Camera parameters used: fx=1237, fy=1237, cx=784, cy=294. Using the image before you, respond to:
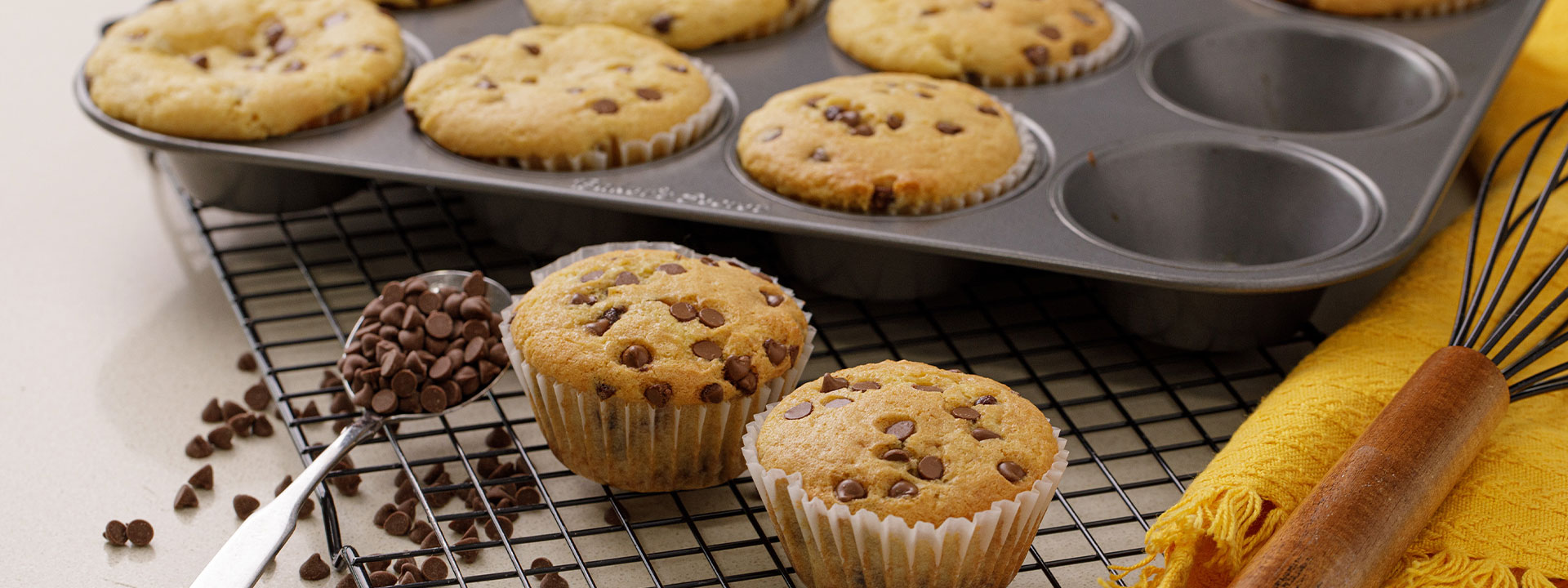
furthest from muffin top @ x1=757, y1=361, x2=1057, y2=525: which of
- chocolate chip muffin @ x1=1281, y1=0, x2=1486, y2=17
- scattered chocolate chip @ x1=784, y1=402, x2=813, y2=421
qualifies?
chocolate chip muffin @ x1=1281, y1=0, x2=1486, y2=17

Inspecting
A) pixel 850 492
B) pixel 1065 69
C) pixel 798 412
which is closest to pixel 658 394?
pixel 798 412

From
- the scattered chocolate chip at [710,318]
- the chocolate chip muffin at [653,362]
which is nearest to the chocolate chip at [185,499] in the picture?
the chocolate chip muffin at [653,362]

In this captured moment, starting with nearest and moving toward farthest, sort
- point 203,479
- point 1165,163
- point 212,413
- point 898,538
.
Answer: point 898,538
point 203,479
point 212,413
point 1165,163

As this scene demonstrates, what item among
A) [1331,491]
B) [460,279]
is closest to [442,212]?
[460,279]

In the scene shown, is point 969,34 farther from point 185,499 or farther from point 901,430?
point 185,499

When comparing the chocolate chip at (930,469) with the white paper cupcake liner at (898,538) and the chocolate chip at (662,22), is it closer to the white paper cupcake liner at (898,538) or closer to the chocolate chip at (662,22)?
the white paper cupcake liner at (898,538)

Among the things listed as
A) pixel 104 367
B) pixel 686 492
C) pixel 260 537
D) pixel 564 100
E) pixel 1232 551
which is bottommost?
pixel 104 367

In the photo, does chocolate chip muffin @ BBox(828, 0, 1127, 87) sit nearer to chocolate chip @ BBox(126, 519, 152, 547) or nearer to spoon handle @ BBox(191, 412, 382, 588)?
spoon handle @ BBox(191, 412, 382, 588)
